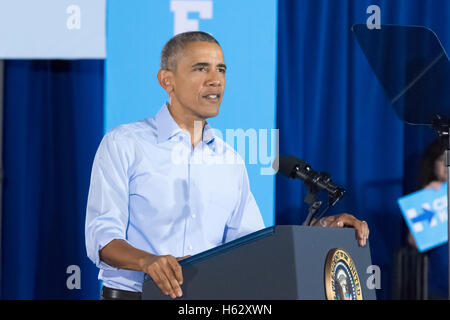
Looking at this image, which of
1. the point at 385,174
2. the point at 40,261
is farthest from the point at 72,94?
the point at 385,174

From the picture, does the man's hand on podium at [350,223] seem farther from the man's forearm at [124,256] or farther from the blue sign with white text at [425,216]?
the blue sign with white text at [425,216]

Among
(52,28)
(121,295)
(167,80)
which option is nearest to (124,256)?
(121,295)

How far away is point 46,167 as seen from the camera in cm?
315

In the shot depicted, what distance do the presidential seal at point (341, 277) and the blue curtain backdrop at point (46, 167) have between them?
2.02 metres

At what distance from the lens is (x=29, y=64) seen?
315cm

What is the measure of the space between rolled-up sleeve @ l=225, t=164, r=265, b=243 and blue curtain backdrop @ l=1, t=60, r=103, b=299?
4.68ft

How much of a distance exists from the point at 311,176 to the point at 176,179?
44 centimetres

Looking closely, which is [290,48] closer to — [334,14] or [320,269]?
[334,14]

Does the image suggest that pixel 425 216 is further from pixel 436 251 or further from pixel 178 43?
pixel 178 43

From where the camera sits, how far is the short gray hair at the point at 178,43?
6.49 feet

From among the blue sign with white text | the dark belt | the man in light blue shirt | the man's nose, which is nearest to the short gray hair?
the man in light blue shirt

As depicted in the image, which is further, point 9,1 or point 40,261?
point 40,261
